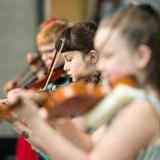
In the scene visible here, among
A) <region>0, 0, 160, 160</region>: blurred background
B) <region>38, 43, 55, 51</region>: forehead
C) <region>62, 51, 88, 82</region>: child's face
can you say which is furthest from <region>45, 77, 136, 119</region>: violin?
<region>0, 0, 160, 160</region>: blurred background

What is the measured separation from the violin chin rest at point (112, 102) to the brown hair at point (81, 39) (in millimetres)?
374

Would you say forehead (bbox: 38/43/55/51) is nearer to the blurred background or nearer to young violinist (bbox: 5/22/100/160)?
young violinist (bbox: 5/22/100/160)

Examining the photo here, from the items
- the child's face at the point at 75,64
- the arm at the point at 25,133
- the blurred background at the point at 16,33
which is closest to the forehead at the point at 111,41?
the child's face at the point at 75,64

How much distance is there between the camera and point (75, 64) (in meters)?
0.88

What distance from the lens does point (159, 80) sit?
0.55 metres

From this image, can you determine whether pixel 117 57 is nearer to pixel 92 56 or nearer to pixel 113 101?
pixel 113 101

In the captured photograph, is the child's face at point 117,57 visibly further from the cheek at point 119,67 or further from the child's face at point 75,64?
the child's face at point 75,64

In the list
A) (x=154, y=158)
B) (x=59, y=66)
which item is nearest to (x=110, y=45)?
(x=154, y=158)

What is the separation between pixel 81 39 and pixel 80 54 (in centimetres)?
6

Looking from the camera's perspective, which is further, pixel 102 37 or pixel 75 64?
pixel 75 64

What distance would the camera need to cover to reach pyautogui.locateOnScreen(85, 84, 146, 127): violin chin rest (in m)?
0.50

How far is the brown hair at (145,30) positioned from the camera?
53 cm

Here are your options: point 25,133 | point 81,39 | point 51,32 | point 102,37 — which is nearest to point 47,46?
point 51,32

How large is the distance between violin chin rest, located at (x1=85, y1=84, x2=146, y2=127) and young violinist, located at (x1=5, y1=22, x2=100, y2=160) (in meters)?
0.37
